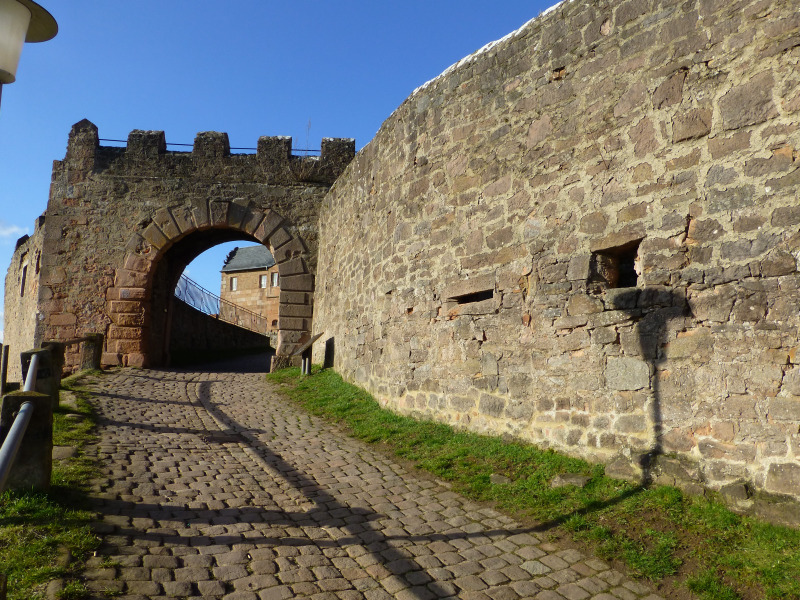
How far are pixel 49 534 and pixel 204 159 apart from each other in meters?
11.0

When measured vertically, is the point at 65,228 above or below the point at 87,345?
above

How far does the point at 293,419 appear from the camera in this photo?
7340 millimetres

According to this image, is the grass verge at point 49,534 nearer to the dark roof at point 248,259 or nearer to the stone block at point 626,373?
the stone block at point 626,373

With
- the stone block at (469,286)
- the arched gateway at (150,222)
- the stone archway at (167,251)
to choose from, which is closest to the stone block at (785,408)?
the stone block at (469,286)

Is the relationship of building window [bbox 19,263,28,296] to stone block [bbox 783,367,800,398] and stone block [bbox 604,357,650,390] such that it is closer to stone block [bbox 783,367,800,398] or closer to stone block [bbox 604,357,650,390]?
stone block [bbox 604,357,650,390]

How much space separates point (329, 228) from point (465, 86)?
5.68 meters

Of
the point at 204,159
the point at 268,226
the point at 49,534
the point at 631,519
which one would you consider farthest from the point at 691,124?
the point at 204,159

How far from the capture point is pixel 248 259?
3856 centimetres

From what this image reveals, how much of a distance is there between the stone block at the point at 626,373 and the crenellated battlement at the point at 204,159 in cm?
971

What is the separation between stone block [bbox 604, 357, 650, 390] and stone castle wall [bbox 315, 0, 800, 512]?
1 cm

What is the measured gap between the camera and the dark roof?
37062 mm

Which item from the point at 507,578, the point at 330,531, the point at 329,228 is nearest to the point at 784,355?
the point at 507,578

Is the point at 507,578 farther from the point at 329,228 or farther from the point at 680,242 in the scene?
the point at 329,228

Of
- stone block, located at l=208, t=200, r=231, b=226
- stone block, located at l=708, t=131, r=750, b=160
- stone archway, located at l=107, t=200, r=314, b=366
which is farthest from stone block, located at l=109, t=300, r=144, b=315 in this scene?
stone block, located at l=708, t=131, r=750, b=160
